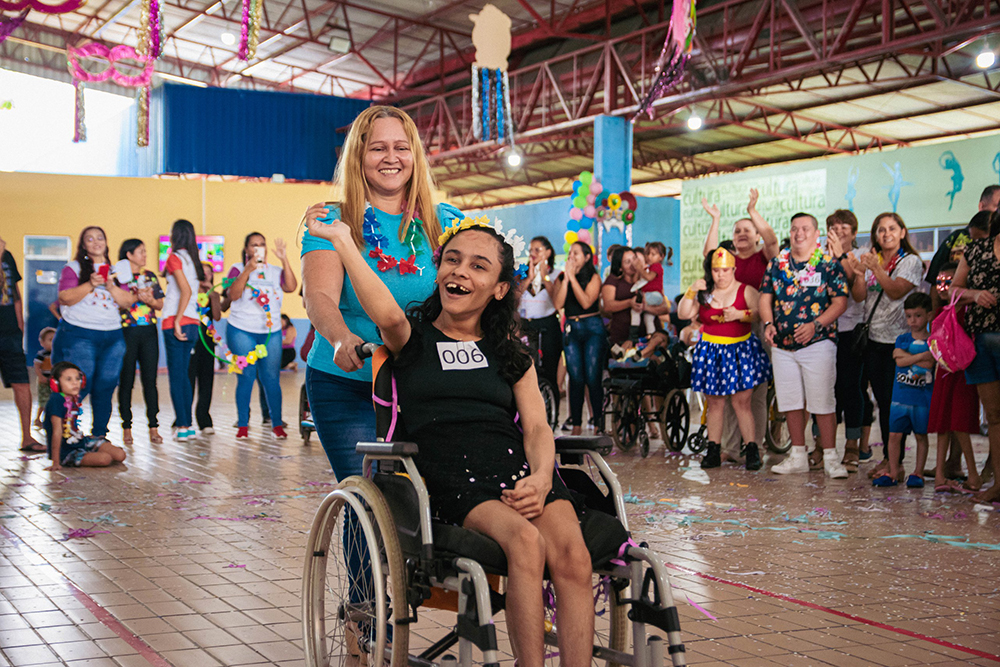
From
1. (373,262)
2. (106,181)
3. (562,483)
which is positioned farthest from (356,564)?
(106,181)

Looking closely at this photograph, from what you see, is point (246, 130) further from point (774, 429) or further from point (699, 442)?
point (774, 429)

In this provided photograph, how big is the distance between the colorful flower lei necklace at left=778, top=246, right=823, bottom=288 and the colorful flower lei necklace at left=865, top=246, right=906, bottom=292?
413mm

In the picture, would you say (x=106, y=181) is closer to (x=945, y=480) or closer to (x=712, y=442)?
(x=712, y=442)

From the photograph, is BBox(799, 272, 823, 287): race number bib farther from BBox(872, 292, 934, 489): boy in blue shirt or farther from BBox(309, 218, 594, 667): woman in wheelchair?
BBox(309, 218, 594, 667): woman in wheelchair

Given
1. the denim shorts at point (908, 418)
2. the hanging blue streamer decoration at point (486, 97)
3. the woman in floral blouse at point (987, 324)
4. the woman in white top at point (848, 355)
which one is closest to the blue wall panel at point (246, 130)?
the hanging blue streamer decoration at point (486, 97)

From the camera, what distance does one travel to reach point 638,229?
1900 centimetres

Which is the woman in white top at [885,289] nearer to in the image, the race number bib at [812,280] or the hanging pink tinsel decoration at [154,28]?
the race number bib at [812,280]

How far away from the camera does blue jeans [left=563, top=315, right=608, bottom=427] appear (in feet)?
27.3

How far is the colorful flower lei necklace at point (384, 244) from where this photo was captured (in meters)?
2.66

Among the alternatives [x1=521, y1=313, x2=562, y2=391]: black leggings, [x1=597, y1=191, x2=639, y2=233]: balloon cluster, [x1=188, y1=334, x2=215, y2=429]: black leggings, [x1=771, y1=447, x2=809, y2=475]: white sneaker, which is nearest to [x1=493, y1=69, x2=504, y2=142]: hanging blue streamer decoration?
[x1=597, y1=191, x2=639, y2=233]: balloon cluster

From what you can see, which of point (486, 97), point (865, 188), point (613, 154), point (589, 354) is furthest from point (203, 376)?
point (865, 188)

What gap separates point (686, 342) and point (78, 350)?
4499 millimetres

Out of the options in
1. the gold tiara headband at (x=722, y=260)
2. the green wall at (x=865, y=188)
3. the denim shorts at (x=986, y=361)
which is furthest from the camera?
the green wall at (x=865, y=188)

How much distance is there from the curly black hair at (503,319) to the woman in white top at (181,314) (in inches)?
233
